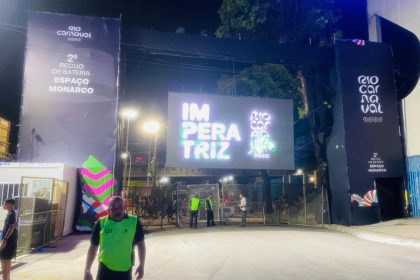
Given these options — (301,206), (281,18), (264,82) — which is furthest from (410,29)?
(301,206)

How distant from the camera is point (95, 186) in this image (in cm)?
1895

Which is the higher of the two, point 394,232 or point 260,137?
point 260,137

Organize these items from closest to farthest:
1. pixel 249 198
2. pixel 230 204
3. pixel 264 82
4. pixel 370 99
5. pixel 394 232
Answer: pixel 394 232, pixel 370 99, pixel 230 204, pixel 249 198, pixel 264 82

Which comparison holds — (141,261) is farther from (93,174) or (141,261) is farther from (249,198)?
(249,198)

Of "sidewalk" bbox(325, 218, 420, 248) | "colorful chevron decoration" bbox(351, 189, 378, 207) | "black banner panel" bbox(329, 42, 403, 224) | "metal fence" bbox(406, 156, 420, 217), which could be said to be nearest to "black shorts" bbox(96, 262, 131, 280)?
"sidewalk" bbox(325, 218, 420, 248)

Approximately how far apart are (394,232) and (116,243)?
541 inches

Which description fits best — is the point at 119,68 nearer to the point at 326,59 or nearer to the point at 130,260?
the point at 326,59

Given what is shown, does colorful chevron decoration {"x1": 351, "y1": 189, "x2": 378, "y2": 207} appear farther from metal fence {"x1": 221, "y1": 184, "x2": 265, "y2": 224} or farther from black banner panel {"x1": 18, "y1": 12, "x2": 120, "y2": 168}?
black banner panel {"x1": 18, "y1": 12, "x2": 120, "y2": 168}

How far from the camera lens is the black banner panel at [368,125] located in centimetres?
2005

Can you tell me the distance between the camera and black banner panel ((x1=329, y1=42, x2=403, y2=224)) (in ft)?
65.8

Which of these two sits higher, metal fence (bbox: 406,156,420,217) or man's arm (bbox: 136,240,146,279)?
metal fence (bbox: 406,156,420,217)

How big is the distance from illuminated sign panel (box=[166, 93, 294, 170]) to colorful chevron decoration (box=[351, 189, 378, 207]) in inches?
147

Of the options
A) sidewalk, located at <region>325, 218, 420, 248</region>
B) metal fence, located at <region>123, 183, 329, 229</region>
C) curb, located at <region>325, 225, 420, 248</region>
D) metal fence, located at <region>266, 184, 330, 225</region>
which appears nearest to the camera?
curb, located at <region>325, 225, 420, 248</region>

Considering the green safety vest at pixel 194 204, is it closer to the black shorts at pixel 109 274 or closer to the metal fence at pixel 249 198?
the metal fence at pixel 249 198
